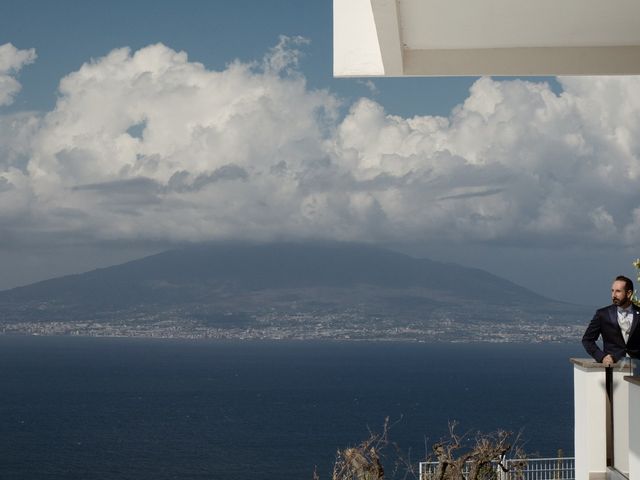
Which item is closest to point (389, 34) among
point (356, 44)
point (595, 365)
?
point (356, 44)

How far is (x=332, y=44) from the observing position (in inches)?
204

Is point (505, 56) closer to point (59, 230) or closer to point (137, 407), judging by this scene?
point (137, 407)

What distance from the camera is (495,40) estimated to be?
4.94m

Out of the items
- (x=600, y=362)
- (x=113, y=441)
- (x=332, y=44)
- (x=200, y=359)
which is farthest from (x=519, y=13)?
(x=200, y=359)

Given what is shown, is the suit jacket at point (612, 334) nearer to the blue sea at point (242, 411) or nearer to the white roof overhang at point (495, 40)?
the white roof overhang at point (495, 40)

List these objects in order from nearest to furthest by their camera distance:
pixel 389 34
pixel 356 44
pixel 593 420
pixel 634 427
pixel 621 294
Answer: pixel 389 34 < pixel 634 427 < pixel 356 44 < pixel 621 294 < pixel 593 420

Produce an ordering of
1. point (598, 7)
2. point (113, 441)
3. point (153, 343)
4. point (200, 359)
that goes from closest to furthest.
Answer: point (598, 7) → point (113, 441) → point (200, 359) → point (153, 343)

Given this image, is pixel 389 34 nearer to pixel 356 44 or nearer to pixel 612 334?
pixel 356 44

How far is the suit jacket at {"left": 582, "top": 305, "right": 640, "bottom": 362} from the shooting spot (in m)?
5.50

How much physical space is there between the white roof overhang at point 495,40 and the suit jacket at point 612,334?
142 cm

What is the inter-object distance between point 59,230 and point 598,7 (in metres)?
167

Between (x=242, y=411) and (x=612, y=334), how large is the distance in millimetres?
82211

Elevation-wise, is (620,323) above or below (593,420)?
above

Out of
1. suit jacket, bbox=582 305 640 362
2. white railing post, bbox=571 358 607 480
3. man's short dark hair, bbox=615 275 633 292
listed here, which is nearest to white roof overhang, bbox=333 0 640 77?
man's short dark hair, bbox=615 275 633 292
